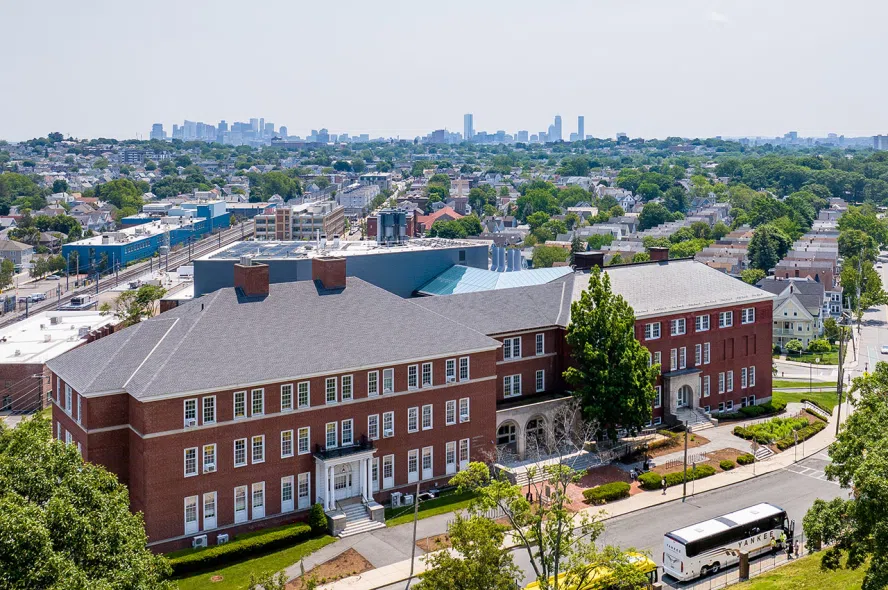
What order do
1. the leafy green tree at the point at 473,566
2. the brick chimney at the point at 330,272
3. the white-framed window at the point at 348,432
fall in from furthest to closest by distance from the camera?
the brick chimney at the point at 330,272
the white-framed window at the point at 348,432
the leafy green tree at the point at 473,566

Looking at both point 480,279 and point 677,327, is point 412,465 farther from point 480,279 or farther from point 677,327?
point 677,327

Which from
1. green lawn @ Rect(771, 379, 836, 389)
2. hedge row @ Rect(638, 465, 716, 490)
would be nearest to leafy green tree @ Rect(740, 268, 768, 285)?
green lawn @ Rect(771, 379, 836, 389)

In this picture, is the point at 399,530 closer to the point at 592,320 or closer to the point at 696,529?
the point at 696,529

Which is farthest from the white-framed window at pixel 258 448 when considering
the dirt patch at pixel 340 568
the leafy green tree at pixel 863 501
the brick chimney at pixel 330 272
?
the leafy green tree at pixel 863 501

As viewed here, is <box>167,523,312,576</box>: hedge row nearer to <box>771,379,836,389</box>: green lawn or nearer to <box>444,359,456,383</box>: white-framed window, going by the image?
<box>444,359,456,383</box>: white-framed window

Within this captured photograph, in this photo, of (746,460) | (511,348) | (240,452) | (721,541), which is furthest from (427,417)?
(746,460)

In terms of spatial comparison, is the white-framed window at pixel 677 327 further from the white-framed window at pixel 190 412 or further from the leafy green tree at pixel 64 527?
the leafy green tree at pixel 64 527

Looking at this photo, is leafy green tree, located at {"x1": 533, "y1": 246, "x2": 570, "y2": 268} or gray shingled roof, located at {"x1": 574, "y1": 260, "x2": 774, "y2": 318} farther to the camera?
leafy green tree, located at {"x1": 533, "y1": 246, "x2": 570, "y2": 268}
